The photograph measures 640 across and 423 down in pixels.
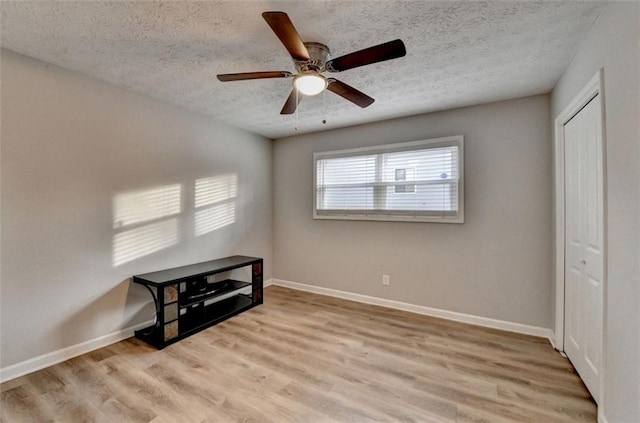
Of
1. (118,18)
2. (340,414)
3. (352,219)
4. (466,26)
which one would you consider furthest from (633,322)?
(118,18)

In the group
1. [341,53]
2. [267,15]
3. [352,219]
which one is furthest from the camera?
[352,219]

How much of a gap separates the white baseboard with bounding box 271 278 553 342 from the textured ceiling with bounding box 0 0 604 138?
241 centimetres

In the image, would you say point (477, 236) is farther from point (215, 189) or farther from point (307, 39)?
point (215, 189)

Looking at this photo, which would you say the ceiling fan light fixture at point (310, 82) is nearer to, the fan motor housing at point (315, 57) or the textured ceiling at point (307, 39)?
the fan motor housing at point (315, 57)

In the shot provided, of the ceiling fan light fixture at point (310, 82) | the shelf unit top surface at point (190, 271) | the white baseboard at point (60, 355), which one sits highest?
the ceiling fan light fixture at point (310, 82)

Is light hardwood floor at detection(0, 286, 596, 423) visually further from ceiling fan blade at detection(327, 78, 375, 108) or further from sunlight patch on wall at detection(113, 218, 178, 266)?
ceiling fan blade at detection(327, 78, 375, 108)

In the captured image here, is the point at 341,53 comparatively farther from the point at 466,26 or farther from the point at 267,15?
the point at 267,15

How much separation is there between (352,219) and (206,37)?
2.71 m

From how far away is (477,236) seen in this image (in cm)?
313

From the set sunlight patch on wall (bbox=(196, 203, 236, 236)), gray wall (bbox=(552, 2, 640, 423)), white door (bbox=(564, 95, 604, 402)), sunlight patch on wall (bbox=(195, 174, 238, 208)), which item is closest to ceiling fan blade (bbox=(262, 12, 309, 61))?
gray wall (bbox=(552, 2, 640, 423))

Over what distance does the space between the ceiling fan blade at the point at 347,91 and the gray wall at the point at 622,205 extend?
1.42m

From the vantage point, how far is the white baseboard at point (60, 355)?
2.11m

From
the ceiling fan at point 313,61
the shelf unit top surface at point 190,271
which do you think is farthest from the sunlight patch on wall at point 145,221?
the ceiling fan at point 313,61

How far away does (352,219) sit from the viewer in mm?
3941
